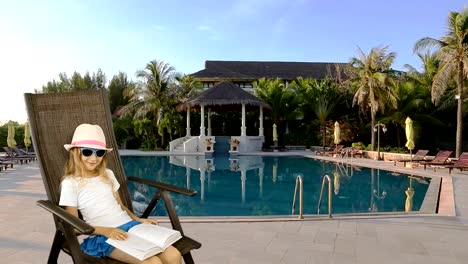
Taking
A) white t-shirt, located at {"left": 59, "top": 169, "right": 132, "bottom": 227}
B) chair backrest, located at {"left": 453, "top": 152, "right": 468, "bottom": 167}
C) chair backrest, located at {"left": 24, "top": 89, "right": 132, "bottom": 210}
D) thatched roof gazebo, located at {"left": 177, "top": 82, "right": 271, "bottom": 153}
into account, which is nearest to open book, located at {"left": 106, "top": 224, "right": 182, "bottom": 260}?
white t-shirt, located at {"left": 59, "top": 169, "right": 132, "bottom": 227}

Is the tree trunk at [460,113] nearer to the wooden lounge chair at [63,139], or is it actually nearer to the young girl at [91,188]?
the wooden lounge chair at [63,139]

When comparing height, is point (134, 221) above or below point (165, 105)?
below

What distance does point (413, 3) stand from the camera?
55.3 ft

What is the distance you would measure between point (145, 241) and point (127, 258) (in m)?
0.14

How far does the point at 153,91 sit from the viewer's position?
26.0 metres

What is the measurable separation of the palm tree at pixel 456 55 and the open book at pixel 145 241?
619 inches

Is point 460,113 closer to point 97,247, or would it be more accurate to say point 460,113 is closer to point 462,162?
point 462,162

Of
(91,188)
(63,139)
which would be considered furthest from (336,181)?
(91,188)

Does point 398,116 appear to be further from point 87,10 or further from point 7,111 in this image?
point 7,111

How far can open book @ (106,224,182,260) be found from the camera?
2371 millimetres

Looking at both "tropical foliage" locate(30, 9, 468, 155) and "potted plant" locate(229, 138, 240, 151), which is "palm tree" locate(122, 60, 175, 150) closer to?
"tropical foliage" locate(30, 9, 468, 155)

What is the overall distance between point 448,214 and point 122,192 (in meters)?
5.14

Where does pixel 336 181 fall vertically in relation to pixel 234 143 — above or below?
below

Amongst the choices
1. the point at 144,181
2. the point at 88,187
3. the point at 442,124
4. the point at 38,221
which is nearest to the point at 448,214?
the point at 144,181
